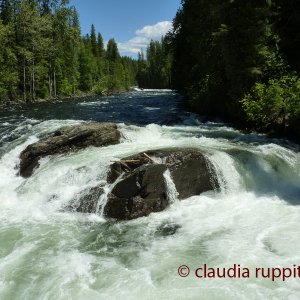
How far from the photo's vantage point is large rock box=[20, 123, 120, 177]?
15.4 metres

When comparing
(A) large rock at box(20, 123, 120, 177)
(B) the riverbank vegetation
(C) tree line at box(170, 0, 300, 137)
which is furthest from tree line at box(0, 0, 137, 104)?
(A) large rock at box(20, 123, 120, 177)

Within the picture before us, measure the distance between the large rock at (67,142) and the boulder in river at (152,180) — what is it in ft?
11.3

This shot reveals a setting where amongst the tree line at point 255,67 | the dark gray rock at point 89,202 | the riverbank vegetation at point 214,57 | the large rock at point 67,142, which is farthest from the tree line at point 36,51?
the dark gray rock at point 89,202

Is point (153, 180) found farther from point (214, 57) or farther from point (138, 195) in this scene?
point (214, 57)

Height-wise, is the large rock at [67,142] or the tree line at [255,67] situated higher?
the tree line at [255,67]

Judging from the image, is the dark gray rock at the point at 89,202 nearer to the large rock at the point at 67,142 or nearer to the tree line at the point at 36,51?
the large rock at the point at 67,142

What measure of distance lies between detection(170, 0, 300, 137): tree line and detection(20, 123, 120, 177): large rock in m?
7.94

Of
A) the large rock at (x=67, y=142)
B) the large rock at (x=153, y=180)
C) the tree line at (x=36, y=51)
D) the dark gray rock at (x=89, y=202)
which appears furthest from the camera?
the tree line at (x=36, y=51)

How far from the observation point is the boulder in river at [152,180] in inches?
451

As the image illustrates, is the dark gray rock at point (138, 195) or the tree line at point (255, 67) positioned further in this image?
the tree line at point (255, 67)

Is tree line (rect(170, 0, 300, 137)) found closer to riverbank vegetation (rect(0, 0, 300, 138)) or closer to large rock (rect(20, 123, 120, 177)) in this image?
riverbank vegetation (rect(0, 0, 300, 138))

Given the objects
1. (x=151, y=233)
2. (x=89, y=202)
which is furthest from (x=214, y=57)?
(x=151, y=233)

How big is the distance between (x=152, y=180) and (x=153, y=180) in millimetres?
36

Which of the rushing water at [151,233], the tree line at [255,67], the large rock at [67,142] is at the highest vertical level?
the tree line at [255,67]
